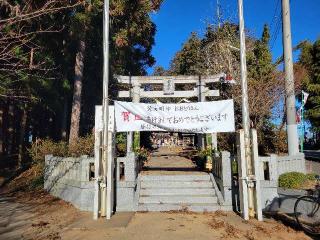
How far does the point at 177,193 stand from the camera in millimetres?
10445

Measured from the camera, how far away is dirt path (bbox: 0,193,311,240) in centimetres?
738

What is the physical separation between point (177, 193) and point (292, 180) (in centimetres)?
384

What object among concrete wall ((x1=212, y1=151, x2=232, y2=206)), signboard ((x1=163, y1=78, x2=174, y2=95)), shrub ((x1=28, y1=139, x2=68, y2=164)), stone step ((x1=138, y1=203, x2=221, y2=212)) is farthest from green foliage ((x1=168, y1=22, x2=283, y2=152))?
stone step ((x1=138, y1=203, x2=221, y2=212))

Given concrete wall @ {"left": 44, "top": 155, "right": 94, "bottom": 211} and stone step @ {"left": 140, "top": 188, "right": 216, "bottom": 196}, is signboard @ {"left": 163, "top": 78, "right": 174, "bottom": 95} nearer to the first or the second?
concrete wall @ {"left": 44, "top": 155, "right": 94, "bottom": 211}

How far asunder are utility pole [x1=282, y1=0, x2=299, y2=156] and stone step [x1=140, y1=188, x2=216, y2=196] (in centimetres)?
447

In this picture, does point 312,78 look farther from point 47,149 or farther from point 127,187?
point 127,187

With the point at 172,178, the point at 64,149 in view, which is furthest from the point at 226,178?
the point at 64,149

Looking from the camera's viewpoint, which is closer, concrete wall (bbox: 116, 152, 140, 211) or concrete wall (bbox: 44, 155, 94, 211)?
concrete wall (bbox: 116, 152, 140, 211)

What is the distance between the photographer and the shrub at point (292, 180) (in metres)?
11.1

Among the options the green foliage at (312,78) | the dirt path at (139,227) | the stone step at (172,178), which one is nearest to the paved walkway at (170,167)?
the stone step at (172,178)

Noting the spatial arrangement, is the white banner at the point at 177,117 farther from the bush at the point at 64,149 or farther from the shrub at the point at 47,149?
the shrub at the point at 47,149

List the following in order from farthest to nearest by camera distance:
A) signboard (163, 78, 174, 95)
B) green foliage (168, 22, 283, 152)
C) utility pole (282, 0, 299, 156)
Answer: green foliage (168, 22, 283, 152)
signboard (163, 78, 174, 95)
utility pole (282, 0, 299, 156)

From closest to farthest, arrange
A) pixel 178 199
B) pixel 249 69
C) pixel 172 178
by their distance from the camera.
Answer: pixel 178 199
pixel 172 178
pixel 249 69

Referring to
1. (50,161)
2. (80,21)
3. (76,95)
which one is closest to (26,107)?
(76,95)
